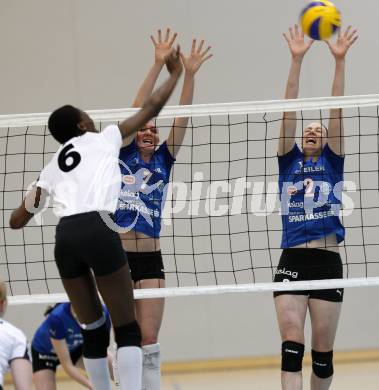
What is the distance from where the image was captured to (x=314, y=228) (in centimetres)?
573

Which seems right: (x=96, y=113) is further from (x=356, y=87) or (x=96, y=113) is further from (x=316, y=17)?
(x=356, y=87)

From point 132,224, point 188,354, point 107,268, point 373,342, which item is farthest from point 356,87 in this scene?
point 107,268

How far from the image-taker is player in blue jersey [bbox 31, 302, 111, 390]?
6.64m

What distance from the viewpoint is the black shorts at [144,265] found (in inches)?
219

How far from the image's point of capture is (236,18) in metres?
10.4

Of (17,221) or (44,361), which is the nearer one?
(17,221)

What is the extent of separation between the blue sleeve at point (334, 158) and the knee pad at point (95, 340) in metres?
2.26

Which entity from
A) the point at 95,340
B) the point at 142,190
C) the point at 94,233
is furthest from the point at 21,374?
the point at 142,190

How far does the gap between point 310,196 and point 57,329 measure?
2311 millimetres

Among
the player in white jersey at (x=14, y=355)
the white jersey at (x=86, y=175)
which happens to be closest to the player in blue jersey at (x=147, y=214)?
the white jersey at (x=86, y=175)

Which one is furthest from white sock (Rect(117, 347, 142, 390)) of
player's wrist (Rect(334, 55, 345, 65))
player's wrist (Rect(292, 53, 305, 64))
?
player's wrist (Rect(334, 55, 345, 65))

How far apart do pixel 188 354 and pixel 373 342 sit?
2268mm

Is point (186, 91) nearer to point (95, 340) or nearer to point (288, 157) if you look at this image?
point (288, 157)

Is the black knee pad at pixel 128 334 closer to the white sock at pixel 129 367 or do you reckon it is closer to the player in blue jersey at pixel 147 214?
the white sock at pixel 129 367
